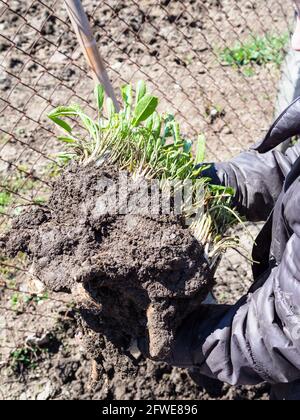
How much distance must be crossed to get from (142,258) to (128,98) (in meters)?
0.56

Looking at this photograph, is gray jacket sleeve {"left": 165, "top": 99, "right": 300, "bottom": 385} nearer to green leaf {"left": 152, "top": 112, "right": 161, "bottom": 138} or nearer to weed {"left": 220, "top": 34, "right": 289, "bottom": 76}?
green leaf {"left": 152, "top": 112, "right": 161, "bottom": 138}

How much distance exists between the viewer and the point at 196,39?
436cm

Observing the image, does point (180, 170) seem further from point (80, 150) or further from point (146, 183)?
point (80, 150)

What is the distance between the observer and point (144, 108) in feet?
5.59

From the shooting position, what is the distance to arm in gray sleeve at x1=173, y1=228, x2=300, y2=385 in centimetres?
154

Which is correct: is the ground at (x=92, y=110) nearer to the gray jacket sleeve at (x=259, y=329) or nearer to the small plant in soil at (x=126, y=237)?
the small plant in soil at (x=126, y=237)

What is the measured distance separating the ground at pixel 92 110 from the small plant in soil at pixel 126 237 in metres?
0.31

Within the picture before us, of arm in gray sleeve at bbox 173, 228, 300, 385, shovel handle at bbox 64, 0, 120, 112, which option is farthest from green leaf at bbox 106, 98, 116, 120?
arm in gray sleeve at bbox 173, 228, 300, 385

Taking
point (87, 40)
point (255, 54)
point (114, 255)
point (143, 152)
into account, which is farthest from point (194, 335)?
point (255, 54)

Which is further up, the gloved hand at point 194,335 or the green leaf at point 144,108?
the green leaf at point 144,108

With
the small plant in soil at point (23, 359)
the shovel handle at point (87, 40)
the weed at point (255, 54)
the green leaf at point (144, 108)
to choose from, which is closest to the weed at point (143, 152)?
the green leaf at point (144, 108)

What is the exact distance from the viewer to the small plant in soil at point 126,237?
1.61 m

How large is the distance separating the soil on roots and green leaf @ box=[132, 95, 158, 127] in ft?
0.61
